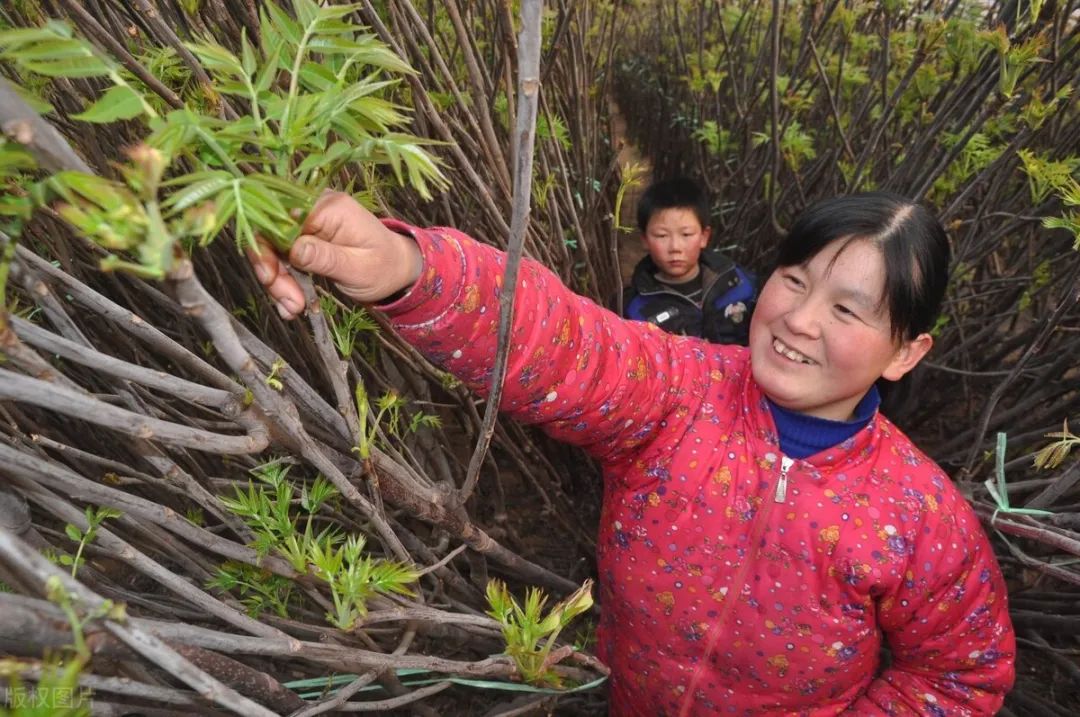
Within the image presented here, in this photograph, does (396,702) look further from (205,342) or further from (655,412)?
(205,342)

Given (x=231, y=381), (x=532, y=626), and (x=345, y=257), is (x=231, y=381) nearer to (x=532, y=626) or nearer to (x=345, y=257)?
(x=345, y=257)

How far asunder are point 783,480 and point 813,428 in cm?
10

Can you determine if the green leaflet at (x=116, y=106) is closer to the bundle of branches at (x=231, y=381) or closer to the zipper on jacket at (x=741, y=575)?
the bundle of branches at (x=231, y=381)

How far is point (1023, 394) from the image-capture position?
189 centimetres

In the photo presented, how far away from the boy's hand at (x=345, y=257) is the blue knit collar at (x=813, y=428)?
26.4 inches

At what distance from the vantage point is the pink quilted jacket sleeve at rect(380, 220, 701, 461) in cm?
84

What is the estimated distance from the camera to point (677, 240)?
2236 millimetres

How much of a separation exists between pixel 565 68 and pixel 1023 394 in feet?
5.19

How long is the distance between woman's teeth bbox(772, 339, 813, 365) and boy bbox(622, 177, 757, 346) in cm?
108

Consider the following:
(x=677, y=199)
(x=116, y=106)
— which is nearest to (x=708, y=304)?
(x=677, y=199)

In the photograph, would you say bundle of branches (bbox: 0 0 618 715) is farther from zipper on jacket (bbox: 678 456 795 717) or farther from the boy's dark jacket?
the boy's dark jacket

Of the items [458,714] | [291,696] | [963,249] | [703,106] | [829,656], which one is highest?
[703,106]

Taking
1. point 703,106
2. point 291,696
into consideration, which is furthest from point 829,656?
point 703,106

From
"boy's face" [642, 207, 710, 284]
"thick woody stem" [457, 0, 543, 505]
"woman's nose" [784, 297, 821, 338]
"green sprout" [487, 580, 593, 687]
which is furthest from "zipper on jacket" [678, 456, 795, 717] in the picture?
"boy's face" [642, 207, 710, 284]
